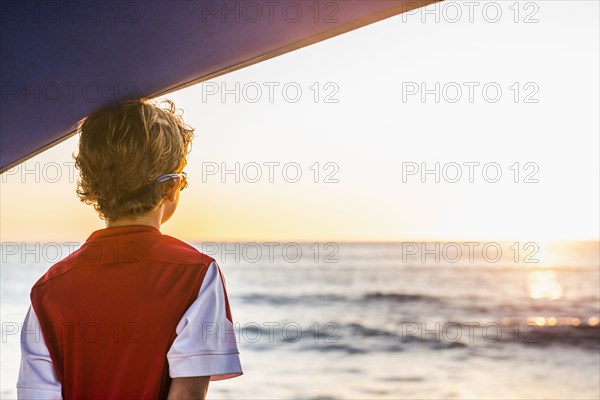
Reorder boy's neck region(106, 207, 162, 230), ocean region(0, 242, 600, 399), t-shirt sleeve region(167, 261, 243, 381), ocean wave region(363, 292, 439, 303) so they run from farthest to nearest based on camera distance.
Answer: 1. ocean wave region(363, 292, 439, 303)
2. ocean region(0, 242, 600, 399)
3. boy's neck region(106, 207, 162, 230)
4. t-shirt sleeve region(167, 261, 243, 381)

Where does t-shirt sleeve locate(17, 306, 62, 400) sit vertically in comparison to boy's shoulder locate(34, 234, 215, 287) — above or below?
below

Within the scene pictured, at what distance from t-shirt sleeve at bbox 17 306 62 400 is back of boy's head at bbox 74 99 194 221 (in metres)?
0.27

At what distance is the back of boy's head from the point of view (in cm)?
143

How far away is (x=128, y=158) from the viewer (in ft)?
4.71

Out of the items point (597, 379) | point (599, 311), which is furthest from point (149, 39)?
point (599, 311)

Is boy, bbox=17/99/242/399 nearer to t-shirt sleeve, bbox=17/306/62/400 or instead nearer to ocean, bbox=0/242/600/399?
t-shirt sleeve, bbox=17/306/62/400

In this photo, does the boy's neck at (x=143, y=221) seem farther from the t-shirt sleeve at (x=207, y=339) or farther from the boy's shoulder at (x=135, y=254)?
the t-shirt sleeve at (x=207, y=339)

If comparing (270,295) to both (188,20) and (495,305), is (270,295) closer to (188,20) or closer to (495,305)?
(495,305)

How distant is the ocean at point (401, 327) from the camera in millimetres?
8539

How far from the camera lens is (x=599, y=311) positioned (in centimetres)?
1560

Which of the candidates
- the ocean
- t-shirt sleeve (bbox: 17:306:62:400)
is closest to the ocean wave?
the ocean

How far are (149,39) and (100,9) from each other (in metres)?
0.16

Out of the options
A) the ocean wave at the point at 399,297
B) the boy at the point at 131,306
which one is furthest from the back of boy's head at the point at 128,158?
the ocean wave at the point at 399,297

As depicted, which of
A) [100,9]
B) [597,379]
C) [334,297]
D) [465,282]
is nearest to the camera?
[100,9]
